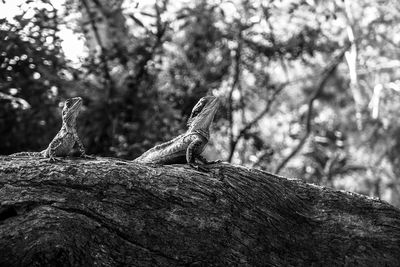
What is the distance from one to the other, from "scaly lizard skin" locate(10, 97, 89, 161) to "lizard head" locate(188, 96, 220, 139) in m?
1.49

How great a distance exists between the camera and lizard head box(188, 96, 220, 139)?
8.80 meters

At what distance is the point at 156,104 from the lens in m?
15.0

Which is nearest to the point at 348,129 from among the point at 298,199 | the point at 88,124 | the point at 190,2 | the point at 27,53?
the point at 190,2

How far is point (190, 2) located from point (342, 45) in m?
5.18

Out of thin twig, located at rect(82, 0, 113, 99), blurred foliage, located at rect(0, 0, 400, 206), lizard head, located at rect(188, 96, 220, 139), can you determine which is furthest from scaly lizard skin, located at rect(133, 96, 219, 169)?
thin twig, located at rect(82, 0, 113, 99)

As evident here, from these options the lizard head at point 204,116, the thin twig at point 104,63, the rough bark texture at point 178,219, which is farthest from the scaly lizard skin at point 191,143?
the thin twig at point 104,63

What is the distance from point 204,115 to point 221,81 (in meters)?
8.93

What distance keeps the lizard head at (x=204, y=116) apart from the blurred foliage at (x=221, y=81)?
4510 millimetres

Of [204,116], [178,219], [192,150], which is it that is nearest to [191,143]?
[192,150]

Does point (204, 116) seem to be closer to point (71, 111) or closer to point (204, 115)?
point (204, 115)

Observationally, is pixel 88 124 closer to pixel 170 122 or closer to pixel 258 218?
pixel 170 122

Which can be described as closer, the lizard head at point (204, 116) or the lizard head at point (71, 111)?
the lizard head at point (71, 111)

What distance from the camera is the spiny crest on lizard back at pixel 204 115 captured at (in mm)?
8836

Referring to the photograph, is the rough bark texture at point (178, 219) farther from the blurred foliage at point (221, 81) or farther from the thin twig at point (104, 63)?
the thin twig at point (104, 63)
